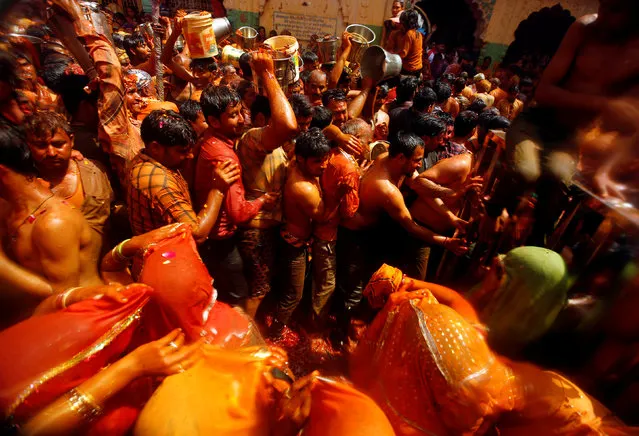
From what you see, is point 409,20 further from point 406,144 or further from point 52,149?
point 52,149

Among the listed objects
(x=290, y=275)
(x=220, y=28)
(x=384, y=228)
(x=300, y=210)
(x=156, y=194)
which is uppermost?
(x=220, y=28)

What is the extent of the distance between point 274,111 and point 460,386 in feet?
6.99

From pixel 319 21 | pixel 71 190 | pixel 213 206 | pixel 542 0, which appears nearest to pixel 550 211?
pixel 213 206

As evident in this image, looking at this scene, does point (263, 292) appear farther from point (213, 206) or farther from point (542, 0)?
point (542, 0)

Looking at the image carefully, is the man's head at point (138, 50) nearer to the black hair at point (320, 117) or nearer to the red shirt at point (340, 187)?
the black hair at point (320, 117)

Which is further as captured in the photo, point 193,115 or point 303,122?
point 303,122

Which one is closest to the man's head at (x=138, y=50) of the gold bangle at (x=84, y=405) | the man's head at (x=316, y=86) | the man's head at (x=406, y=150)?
the man's head at (x=316, y=86)

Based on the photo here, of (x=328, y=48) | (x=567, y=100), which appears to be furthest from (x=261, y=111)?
(x=328, y=48)

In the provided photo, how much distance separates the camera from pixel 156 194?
80.0 inches

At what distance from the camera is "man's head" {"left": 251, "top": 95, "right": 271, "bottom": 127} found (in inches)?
135

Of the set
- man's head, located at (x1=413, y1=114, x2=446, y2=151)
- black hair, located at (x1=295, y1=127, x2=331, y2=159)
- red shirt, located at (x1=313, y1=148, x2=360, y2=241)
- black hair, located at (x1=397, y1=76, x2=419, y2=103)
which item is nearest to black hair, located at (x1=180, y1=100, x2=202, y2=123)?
black hair, located at (x1=295, y1=127, x2=331, y2=159)

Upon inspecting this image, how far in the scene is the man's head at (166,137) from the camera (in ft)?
6.65

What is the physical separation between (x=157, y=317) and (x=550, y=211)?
174 cm

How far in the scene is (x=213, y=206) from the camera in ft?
7.45
